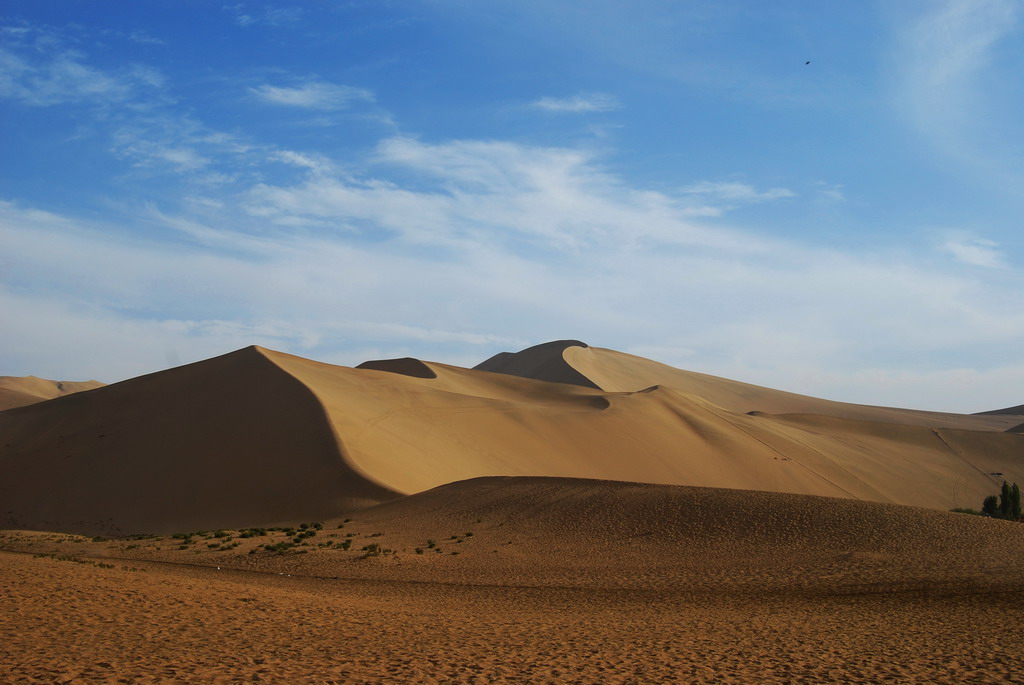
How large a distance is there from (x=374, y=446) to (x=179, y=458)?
26.6 ft

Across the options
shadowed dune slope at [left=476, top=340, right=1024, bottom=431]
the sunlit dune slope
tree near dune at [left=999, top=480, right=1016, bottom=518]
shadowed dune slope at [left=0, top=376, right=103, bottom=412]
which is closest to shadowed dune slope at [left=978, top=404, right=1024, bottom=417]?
shadowed dune slope at [left=476, top=340, right=1024, bottom=431]

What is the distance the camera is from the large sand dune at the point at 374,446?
32.9 meters

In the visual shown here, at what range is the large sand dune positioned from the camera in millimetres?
32875

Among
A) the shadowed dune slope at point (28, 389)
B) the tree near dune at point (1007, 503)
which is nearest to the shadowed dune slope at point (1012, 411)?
the tree near dune at point (1007, 503)

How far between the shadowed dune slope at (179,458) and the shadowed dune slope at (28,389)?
62086mm

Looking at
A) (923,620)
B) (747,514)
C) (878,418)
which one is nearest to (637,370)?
(878,418)

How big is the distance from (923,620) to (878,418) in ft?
266

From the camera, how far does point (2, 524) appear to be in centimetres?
3147

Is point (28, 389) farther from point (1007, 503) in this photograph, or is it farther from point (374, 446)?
point (1007, 503)

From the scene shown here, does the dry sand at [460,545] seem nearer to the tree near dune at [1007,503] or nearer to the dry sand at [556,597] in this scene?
the dry sand at [556,597]

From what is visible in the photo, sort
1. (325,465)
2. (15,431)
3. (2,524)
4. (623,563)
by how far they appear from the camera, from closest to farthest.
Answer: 1. (623,563)
2. (2,524)
3. (325,465)
4. (15,431)

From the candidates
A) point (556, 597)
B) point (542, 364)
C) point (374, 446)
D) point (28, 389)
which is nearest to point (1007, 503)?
point (374, 446)

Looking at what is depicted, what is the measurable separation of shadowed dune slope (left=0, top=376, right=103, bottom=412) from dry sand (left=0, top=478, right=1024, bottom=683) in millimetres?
86523

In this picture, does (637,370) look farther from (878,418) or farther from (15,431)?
(15,431)
